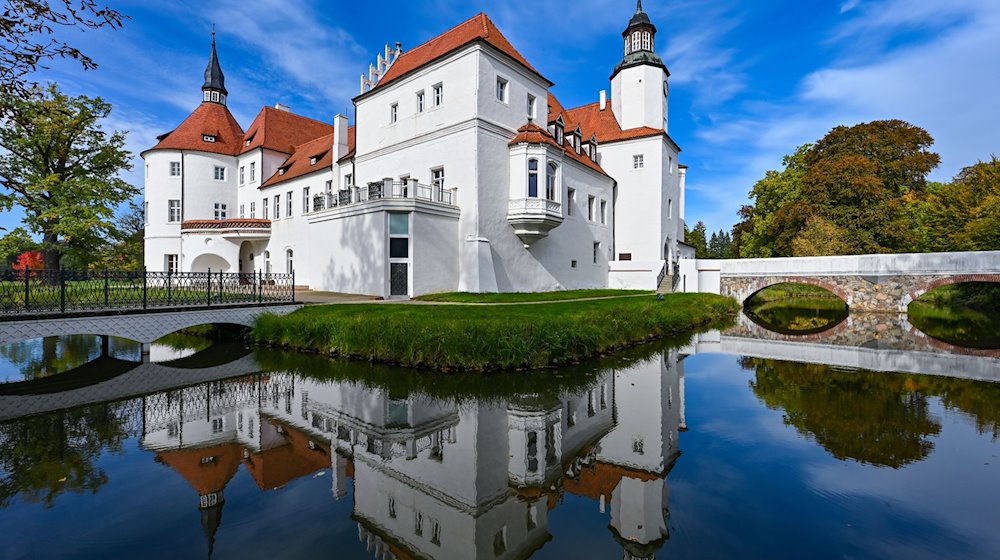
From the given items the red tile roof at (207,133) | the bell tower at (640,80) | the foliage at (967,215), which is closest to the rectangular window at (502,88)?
the bell tower at (640,80)

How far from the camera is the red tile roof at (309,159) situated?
98.3 feet

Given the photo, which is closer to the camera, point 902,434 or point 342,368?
point 902,434

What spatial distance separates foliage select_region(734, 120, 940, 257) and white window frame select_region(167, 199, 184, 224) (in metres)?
46.2

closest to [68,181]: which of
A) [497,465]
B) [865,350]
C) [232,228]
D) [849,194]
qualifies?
[232,228]

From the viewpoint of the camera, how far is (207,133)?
115 feet

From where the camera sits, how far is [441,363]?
10.8 m

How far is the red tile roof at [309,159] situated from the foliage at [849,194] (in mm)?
33980

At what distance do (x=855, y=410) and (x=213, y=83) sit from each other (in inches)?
1815

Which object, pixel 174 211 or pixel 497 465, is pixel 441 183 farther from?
pixel 174 211

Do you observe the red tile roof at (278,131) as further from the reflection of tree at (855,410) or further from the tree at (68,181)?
the reflection of tree at (855,410)

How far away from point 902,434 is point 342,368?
36.2ft

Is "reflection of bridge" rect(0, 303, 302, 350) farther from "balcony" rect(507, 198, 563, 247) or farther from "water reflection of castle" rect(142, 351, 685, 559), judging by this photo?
"balcony" rect(507, 198, 563, 247)

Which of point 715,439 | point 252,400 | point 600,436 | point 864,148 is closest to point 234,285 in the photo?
point 252,400

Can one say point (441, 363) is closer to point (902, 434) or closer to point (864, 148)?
point (902, 434)
